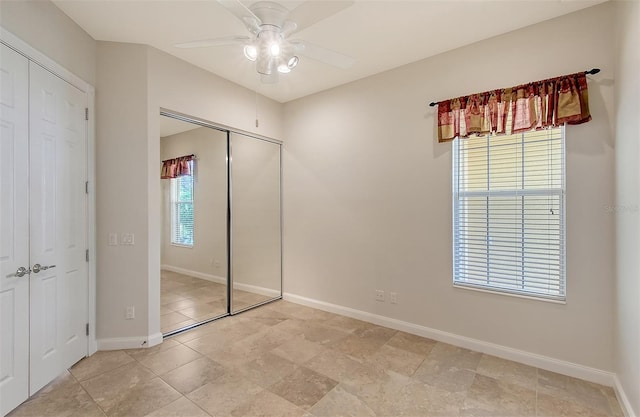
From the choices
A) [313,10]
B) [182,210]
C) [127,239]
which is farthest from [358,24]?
[127,239]

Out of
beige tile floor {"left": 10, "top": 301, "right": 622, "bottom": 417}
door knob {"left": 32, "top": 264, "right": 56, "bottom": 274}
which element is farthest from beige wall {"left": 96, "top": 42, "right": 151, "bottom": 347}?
door knob {"left": 32, "top": 264, "right": 56, "bottom": 274}

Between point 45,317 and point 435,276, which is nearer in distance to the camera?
point 45,317

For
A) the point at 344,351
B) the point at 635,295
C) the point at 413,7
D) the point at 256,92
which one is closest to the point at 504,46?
the point at 413,7

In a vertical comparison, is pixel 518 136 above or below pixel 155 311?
above

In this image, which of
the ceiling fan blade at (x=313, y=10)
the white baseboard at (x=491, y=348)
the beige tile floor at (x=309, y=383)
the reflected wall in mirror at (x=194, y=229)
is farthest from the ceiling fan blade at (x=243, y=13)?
the white baseboard at (x=491, y=348)

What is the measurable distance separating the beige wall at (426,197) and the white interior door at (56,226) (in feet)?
7.93

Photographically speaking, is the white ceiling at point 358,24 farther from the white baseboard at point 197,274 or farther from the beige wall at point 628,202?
the white baseboard at point 197,274

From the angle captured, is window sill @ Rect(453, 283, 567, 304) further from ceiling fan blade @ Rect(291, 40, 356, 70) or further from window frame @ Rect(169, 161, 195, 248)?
window frame @ Rect(169, 161, 195, 248)

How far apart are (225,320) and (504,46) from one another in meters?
4.13

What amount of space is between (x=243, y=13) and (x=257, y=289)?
3433mm

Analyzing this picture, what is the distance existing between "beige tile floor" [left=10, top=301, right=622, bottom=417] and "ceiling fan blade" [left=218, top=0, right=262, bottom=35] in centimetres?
251

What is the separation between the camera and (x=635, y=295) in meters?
1.83

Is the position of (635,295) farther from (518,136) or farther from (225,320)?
(225,320)

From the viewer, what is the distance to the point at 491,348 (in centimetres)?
278
